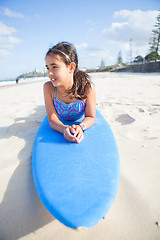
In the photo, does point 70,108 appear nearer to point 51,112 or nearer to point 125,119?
point 51,112

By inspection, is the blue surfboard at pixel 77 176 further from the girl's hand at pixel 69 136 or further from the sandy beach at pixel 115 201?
the sandy beach at pixel 115 201

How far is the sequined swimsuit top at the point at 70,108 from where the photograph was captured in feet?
6.08

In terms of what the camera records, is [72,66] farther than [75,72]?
No

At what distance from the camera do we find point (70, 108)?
1866 millimetres

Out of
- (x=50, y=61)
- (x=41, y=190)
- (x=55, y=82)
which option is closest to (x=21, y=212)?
(x=41, y=190)

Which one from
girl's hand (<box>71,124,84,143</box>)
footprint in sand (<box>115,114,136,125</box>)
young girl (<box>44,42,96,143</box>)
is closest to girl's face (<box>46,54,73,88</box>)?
young girl (<box>44,42,96,143</box>)

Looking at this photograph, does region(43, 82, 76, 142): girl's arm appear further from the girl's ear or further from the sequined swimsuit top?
the girl's ear

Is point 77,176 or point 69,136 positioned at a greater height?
point 69,136

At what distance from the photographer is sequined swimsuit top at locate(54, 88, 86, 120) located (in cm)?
185

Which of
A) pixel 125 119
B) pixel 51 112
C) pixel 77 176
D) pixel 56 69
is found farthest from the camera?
pixel 125 119

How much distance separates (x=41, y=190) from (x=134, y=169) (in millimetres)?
817

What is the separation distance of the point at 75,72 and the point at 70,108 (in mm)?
470

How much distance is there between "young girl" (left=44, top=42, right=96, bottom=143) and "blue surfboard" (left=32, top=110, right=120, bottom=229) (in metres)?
0.26

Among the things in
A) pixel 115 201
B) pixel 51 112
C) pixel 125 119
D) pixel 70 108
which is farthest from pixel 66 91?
pixel 115 201
